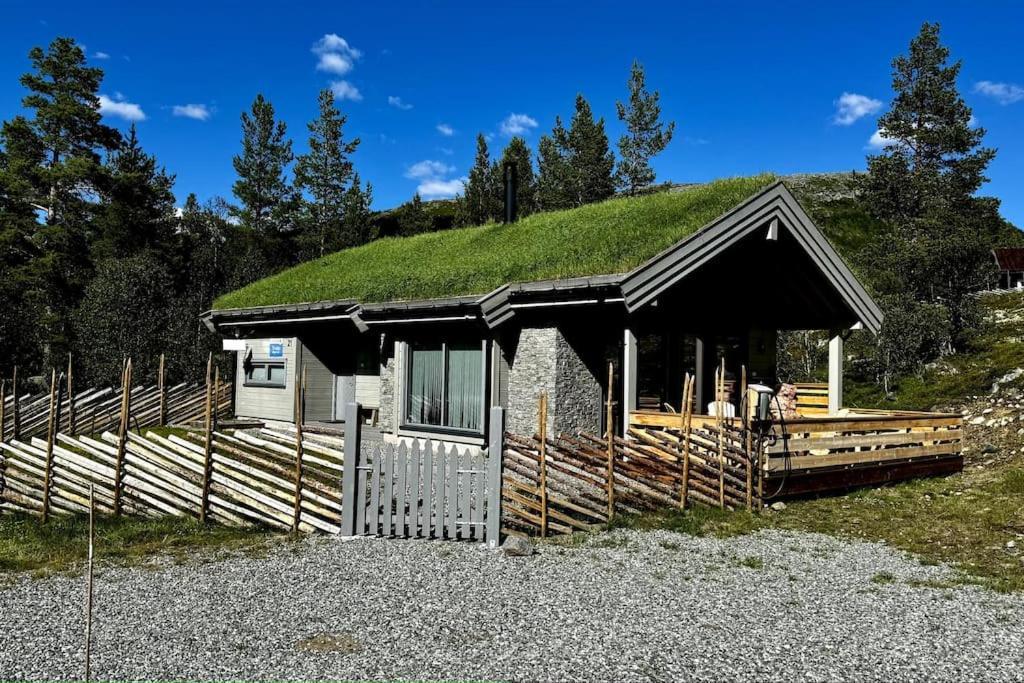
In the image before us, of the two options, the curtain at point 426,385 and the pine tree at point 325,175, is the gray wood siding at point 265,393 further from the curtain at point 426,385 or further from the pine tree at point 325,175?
the pine tree at point 325,175

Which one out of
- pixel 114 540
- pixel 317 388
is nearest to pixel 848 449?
pixel 114 540

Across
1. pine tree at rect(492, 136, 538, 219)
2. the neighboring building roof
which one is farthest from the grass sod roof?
the neighboring building roof

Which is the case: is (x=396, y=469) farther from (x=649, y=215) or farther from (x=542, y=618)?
(x=649, y=215)

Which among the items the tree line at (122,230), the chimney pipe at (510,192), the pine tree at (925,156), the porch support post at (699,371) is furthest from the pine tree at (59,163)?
the pine tree at (925,156)

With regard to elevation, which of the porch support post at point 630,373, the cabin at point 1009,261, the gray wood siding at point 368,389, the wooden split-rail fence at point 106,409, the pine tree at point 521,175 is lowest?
the wooden split-rail fence at point 106,409

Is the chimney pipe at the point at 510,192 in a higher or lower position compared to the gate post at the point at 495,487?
higher

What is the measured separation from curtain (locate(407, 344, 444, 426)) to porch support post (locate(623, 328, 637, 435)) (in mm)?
4020

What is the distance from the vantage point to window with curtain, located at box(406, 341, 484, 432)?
1505 cm

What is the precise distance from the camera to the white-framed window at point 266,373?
2078 centimetres

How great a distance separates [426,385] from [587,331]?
3751 mm

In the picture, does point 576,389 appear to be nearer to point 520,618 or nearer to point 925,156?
point 520,618

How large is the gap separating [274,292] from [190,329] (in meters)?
7.83

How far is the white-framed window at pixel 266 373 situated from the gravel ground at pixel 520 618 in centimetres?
1259

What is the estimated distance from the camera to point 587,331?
14.4 m
